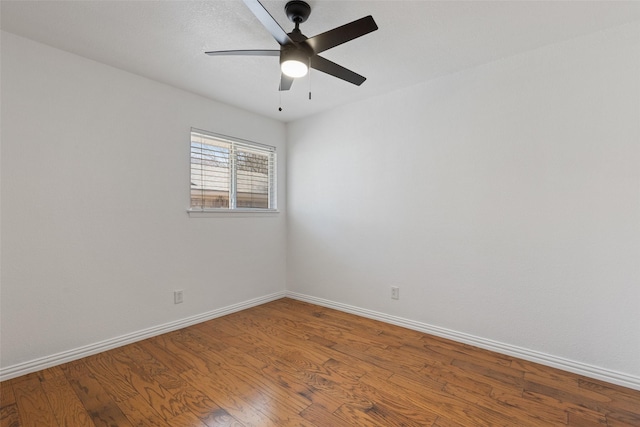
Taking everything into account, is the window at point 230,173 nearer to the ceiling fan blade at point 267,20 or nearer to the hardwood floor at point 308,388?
the hardwood floor at point 308,388

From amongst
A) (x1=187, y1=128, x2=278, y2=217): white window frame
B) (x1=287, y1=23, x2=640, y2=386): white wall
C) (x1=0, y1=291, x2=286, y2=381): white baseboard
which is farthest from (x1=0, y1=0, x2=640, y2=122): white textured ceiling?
(x1=0, y1=291, x2=286, y2=381): white baseboard

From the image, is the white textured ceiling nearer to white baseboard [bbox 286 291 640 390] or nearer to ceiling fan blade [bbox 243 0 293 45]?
ceiling fan blade [bbox 243 0 293 45]

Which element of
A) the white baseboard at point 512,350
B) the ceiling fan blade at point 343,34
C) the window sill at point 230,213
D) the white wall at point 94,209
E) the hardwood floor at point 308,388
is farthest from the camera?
the window sill at point 230,213

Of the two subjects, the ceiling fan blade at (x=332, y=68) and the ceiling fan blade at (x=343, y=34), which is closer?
the ceiling fan blade at (x=343, y=34)

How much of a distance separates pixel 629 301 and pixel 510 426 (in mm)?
1229

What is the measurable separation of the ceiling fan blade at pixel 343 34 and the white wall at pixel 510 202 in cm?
143

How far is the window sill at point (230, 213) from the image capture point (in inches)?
119

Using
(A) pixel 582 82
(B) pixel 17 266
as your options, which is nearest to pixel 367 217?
(A) pixel 582 82

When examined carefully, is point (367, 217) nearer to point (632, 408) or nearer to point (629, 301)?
point (629, 301)

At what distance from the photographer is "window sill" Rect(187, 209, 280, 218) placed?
3.03 metres

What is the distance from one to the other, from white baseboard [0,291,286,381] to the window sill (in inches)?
40.5

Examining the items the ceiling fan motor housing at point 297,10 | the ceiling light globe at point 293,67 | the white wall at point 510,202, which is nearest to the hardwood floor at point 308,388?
the white wall at point 510,202

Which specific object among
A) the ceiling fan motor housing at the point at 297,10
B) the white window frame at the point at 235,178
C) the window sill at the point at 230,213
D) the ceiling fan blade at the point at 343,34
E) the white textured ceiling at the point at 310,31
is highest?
the white textured ceiling at the point at 310,31

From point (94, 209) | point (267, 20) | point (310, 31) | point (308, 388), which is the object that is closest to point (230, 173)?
point (94, 209)
